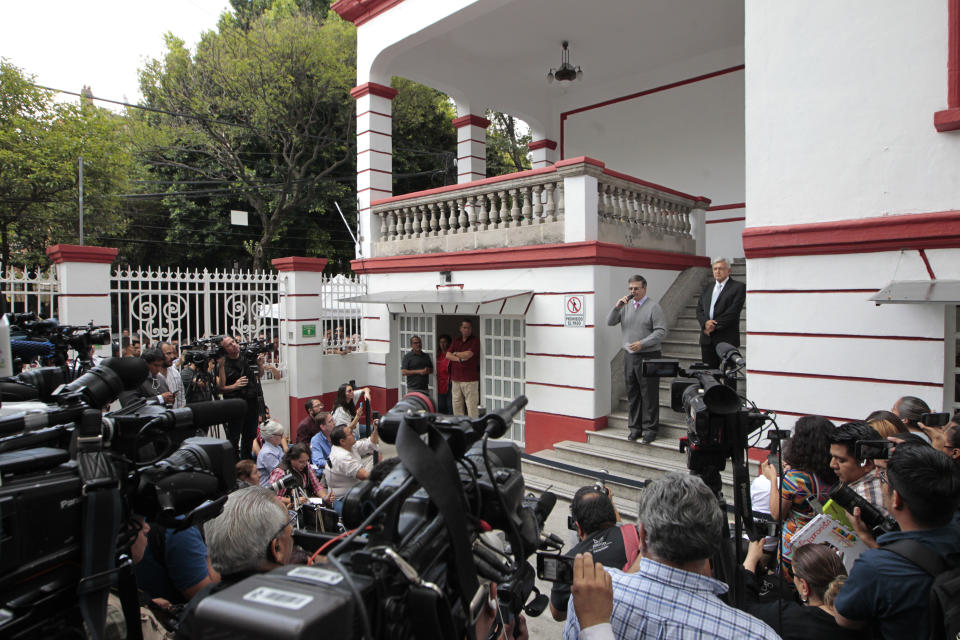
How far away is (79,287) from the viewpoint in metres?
7.60

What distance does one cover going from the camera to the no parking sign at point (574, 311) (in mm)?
7453

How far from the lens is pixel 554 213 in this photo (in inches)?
311

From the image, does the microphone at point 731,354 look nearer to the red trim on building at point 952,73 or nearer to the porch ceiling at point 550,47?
the red trim on building at point 952,73

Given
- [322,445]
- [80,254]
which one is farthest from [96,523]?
[80,254]

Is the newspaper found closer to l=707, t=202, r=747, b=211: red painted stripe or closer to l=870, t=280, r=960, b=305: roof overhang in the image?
l=870, t=280, r=960, b=305: roof overhang

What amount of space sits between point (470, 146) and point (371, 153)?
8.90 ft

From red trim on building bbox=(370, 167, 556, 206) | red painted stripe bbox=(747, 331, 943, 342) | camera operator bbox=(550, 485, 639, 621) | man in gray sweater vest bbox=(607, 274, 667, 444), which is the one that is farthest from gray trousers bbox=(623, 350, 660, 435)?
camera operator bbox=(550, 485, 639, 621)

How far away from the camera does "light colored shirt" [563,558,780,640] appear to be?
5.35 feet

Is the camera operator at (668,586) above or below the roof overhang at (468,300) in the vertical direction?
below

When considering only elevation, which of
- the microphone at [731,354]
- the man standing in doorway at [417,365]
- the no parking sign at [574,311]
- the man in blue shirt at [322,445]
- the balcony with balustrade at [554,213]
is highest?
the balcony with balustrade at [554,213]

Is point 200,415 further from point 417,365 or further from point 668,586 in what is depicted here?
point 417,365

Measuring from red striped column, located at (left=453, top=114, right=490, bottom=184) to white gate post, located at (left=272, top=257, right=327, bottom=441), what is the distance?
4223 mm

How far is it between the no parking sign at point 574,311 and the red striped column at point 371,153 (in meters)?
4.33

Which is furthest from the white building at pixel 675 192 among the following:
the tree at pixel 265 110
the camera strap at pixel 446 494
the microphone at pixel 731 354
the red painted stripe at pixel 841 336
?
the tree at pixel 265 110
